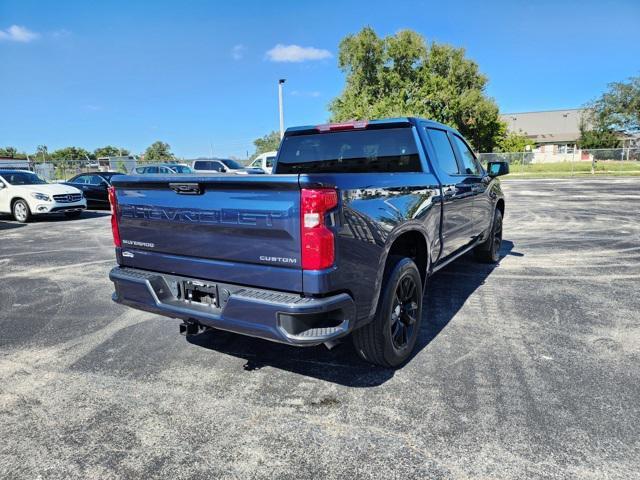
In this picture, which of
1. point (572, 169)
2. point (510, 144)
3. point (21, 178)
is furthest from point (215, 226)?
point (510, 144)

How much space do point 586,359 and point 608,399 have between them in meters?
0.64

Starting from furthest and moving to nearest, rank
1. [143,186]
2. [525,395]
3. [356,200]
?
1. [143,186]
2. [525,395]
3. [356,200]

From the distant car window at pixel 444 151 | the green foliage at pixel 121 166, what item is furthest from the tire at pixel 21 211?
the green foliage at pixel 121 166

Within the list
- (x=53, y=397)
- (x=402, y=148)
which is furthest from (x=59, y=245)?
(x=402, y=148)

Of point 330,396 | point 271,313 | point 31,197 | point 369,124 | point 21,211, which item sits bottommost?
point 330,396

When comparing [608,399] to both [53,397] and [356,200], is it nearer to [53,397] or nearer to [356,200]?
[356,200]

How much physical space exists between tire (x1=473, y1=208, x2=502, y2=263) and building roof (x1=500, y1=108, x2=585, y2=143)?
100 m

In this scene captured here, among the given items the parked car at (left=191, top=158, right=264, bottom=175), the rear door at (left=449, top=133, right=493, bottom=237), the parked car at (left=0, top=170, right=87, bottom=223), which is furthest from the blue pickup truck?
the parked car at (left=191, top=158, right=264, bottom=175)

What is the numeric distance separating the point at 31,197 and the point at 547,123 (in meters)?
114

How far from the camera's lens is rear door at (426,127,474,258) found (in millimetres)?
4406

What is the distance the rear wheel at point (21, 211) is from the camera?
12914 millimetres

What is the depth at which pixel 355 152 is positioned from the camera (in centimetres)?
438

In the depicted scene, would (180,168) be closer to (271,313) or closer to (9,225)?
(9,225)

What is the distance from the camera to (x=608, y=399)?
2.96 meters
